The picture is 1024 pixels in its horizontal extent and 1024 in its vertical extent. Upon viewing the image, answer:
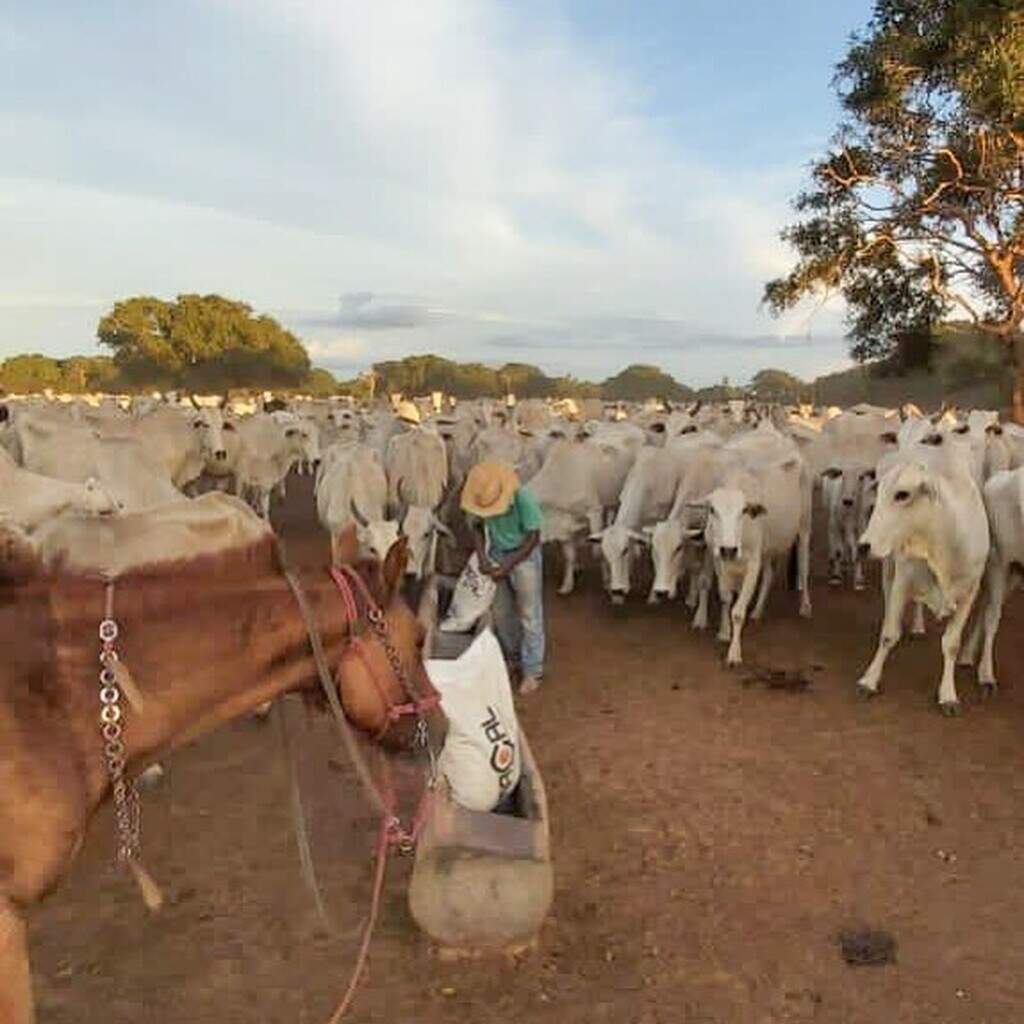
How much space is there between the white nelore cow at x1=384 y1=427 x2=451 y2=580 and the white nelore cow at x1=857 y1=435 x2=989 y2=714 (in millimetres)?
4862

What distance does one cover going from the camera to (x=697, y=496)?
36.7 feet

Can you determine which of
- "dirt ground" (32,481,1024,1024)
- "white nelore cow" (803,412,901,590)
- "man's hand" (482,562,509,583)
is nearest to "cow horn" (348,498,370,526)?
"man's hand" (482,562,509,583)

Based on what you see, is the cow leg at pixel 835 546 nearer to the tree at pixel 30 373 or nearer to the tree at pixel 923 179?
the tree at pixel 923 179

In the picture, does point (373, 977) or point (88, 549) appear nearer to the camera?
point (373, 977)

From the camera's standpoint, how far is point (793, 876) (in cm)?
558

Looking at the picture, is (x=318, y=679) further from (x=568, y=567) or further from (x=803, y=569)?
(x=568, y=567)

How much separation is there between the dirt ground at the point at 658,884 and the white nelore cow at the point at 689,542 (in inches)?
68.2

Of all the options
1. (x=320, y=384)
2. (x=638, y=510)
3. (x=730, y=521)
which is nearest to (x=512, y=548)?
(x=730, y=521)

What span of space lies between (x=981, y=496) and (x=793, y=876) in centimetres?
450

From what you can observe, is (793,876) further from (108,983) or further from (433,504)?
(433,504)

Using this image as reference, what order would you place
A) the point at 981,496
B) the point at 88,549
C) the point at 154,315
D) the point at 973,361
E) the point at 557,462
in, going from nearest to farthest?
1. the point at 88,549
2. the point at 981,496
3. the point at 557,462
4. the point at 973,361
5. the point at 154,315

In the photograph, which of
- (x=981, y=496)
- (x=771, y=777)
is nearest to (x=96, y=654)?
(x=771, y=777)

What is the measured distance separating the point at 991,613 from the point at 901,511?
4.11 ft

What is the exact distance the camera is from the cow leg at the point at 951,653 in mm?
8031
